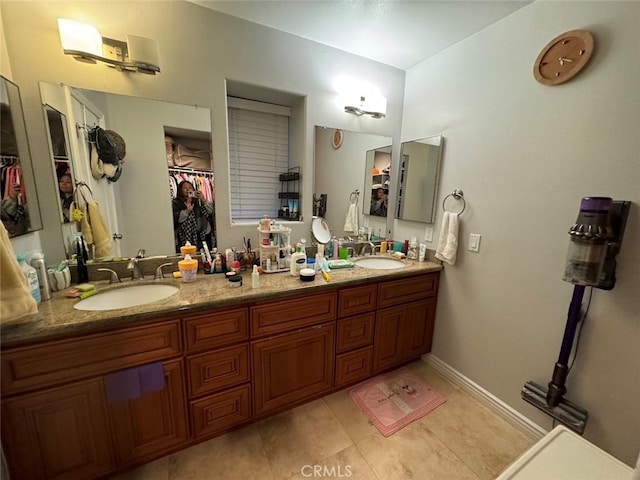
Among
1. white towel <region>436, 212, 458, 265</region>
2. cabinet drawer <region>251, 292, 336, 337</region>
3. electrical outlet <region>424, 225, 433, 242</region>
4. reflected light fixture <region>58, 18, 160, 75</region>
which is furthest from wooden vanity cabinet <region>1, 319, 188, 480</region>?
electrical outlet <region>424, 225, 433, 242</region>

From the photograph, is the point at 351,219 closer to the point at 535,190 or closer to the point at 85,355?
the point at 535,190

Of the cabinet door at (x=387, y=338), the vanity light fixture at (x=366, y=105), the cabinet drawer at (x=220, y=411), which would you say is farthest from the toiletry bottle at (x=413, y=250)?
the cabinet drawer at (x=220, y=411)

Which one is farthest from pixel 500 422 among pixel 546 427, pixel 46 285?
pixel 46 285

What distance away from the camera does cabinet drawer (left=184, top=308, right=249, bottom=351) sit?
128cm

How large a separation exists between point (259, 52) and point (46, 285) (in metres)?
1.81

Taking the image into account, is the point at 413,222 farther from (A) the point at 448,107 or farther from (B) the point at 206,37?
(B) the point at 206,37

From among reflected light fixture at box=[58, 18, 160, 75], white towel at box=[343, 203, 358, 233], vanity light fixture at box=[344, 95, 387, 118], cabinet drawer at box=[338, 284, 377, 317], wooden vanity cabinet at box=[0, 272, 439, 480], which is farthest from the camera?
white towel at box=[343, 203, 358, 233]

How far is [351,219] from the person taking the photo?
230cm

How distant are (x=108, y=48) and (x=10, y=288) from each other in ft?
4.24

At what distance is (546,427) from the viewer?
1.53 metres

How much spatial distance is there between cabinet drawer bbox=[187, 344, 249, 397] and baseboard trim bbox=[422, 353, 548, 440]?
5.18ft

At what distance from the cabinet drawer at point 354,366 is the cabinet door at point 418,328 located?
35 cm

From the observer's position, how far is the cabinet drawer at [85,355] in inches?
39.1

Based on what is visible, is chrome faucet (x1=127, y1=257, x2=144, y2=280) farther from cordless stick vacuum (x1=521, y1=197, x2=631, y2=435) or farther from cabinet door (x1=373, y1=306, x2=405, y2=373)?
cordless stick vacuum (x1=521, y1=197, x2=631, y2=435)
